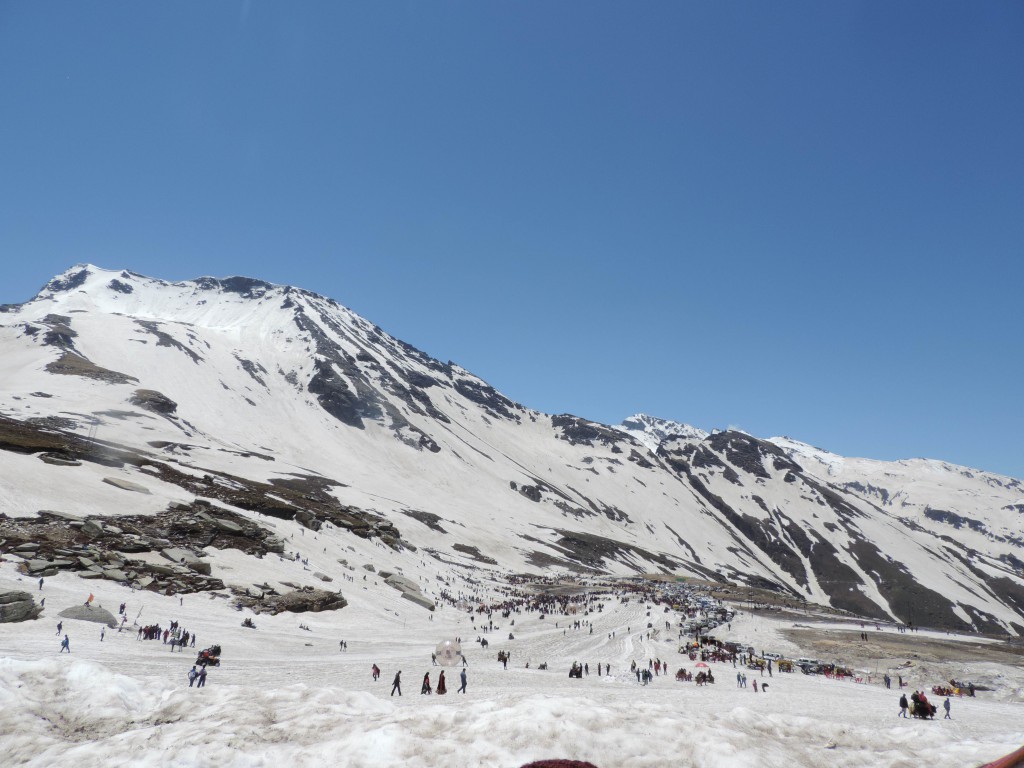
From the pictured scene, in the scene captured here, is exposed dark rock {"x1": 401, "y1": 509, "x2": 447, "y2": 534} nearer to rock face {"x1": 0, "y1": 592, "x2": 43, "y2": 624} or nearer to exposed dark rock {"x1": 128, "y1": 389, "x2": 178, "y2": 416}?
exposed dark rock {"x1": 128, "y1": 389, "x2": 178, "y2": 416}

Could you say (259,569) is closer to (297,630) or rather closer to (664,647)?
(297,630)

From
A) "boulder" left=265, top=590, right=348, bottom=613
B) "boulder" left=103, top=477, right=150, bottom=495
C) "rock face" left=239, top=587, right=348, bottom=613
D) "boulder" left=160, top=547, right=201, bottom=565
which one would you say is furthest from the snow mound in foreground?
"boulder" left=103, top=477, right=150, bottom=495

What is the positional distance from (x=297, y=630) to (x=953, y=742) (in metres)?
41.8

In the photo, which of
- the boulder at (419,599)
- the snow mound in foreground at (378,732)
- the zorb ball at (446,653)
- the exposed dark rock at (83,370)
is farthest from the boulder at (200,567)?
the exposed dark rock at (83,370)

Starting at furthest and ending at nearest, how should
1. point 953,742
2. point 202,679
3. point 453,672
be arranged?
point 453,672 < point 202,679 < point 953,742

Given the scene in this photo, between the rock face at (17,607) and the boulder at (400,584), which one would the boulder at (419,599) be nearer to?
the boulder at (400,584)

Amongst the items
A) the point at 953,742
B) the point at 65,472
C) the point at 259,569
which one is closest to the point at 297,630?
the point at 259,569

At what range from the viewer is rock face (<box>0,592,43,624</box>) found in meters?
28.3

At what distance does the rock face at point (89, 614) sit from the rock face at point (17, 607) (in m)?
1.54

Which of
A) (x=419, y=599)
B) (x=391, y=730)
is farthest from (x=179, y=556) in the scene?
(x=391, y=730)

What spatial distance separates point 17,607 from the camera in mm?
28828

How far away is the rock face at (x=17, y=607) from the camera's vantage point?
28.3 meters

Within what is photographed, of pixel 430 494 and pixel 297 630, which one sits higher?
pixel 430 494

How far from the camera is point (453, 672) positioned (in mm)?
32969
